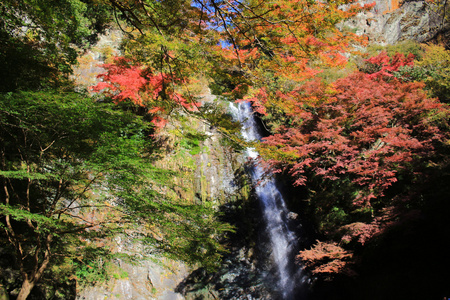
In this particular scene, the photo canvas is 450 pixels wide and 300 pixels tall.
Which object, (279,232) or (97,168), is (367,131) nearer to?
(279,232)

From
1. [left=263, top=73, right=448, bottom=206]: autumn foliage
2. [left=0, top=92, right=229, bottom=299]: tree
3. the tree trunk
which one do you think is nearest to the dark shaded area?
[left=263, top=73, right=448, bottom=206]: autumn foliage

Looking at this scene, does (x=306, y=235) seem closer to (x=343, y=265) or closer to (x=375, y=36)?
(x=343, y=265)

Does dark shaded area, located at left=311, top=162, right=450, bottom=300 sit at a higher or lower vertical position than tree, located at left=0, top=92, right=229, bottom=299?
lower

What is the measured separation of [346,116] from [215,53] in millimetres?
4788

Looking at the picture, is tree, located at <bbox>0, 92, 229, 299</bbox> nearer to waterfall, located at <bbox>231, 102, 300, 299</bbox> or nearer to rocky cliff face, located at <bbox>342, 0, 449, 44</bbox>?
waterfall, located at <bbox>231, 102, 300, 299</bbox>

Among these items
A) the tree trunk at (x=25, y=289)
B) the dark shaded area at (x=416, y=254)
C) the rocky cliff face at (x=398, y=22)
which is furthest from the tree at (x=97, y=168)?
the rocky cliff face at (x=398, y=22)

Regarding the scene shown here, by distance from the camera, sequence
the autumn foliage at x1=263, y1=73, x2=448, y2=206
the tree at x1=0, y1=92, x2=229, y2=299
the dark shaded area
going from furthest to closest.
Result: the autumn foliage at x1=263, y1=73, x2=448, y2=206
the dark shaded area
the tree at x1=0, y1=92, x2=229, y2=299

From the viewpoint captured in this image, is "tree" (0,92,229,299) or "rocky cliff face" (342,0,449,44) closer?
"tree" (0,92,229,299)

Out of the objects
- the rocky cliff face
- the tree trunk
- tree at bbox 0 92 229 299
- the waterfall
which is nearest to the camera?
tree at bbox 0 92 229 299

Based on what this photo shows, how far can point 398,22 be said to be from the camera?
15109 millimetres

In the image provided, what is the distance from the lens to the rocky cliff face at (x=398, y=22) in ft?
41.9

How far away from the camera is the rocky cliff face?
1276 cm

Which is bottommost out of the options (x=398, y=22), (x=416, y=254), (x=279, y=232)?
(x=416, y=254)

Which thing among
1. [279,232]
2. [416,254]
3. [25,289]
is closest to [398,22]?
[279,232]
